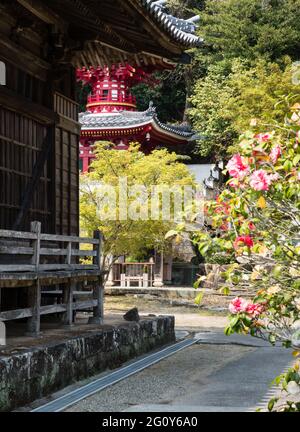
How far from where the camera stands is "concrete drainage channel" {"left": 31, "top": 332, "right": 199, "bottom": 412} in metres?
8.83

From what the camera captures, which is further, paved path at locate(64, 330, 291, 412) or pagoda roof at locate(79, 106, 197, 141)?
pagoda roof at locate(79, 106, 197, 141)

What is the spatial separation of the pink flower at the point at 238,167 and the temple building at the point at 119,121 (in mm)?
30086

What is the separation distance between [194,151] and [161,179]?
1688 centimetres

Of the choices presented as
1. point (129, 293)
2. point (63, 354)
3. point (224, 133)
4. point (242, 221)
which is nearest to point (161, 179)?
point (129, 293)

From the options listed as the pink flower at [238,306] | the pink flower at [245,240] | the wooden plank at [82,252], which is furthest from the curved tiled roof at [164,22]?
the pink flower at [238,306]

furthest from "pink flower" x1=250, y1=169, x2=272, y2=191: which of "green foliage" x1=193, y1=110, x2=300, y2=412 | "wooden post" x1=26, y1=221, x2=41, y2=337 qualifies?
"wooden post" x1=26, y1=221, x2=41, y2=337

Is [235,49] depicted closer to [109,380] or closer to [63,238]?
[63,238]

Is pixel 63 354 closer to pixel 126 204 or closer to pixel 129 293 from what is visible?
pixel 126 204

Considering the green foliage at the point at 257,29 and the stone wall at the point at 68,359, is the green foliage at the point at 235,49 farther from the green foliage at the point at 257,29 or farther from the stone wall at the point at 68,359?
the stone wall at the point at 68,359

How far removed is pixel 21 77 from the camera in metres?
12.4

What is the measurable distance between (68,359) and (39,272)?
1.23 meters

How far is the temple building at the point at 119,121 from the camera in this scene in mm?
36688

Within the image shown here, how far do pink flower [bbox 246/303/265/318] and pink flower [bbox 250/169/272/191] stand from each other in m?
0.91

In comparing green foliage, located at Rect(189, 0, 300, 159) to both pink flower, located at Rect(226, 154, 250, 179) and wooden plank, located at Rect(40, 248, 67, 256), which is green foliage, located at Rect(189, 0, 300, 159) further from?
pink flower, located at Rect(226, 154, 250, 179)
